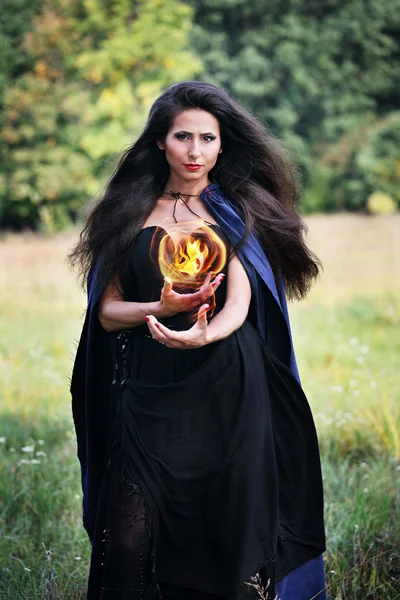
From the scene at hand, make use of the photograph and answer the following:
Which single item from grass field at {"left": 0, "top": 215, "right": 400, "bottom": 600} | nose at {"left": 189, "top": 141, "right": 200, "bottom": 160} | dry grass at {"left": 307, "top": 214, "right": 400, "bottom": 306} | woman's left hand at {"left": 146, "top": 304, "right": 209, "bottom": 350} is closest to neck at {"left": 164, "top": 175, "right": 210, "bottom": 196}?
nose at {"left": 189, "top": 141, "right": 200, "bottom": 160}

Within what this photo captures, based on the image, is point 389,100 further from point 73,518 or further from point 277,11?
point 73,518

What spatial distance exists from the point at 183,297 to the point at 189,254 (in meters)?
0.24

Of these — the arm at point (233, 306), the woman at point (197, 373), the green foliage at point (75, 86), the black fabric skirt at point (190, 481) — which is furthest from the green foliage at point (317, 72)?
the black fabric skirt at point (190, 481)

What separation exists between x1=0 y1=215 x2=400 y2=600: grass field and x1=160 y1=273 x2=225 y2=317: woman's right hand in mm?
785

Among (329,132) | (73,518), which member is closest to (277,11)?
(329,132)

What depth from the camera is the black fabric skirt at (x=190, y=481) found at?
3.06 m

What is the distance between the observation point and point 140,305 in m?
3.21

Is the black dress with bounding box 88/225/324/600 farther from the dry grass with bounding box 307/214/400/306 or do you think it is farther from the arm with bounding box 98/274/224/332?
the dry grass with bounding box 307/214/400/306

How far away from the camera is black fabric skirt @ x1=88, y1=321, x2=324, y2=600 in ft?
10.0

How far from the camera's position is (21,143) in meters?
26.7

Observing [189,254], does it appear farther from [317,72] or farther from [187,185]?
[317,72]

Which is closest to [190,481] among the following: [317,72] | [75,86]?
[75,86]

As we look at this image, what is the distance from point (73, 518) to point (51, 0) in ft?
79.4

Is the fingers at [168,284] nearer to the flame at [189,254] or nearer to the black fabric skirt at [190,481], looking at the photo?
the flame at [189,254]
